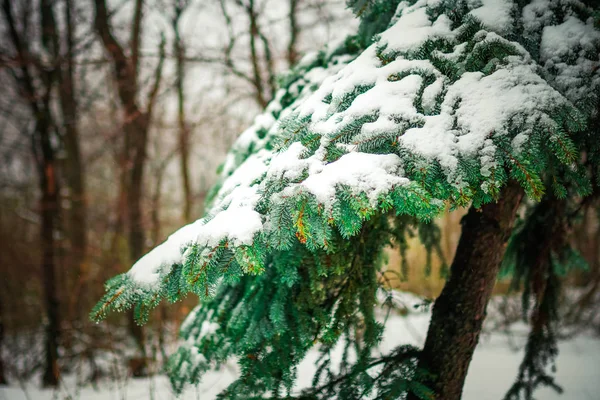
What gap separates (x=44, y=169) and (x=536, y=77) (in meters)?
7.14

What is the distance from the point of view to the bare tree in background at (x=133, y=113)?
5.48m

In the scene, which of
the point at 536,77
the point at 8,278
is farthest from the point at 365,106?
the point at 8,278

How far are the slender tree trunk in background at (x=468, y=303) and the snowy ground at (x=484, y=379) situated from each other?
5.46 feet

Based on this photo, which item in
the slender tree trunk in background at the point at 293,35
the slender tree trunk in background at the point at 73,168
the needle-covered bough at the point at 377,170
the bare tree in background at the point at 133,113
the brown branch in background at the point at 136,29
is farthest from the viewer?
the slender tree trunk in background at the point at 293,35

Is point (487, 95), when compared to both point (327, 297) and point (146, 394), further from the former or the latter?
point (146, 394)

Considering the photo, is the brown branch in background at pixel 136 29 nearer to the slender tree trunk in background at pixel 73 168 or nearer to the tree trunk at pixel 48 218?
the slender tree trunk in background at pixel 73 168

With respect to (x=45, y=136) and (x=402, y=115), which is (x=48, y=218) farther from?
(x=402, y=115)

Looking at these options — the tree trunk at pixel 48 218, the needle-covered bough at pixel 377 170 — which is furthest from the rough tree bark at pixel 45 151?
the needle-covered bough at pixel 377 170

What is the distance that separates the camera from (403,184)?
1.15 metres

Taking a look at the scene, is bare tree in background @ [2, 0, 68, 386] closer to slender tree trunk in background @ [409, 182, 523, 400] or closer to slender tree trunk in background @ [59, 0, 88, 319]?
slender tree trunk in background @ [59, 0, 88, 319]

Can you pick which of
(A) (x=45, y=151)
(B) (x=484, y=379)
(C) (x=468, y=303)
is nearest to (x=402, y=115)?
(C) (x=468, y=303)

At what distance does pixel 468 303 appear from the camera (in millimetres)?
1978

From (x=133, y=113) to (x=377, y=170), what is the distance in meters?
5.71

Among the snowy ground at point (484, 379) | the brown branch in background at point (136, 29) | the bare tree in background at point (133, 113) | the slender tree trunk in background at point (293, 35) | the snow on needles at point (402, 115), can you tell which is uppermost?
the slender tree trunk in background at point (293, 35)
